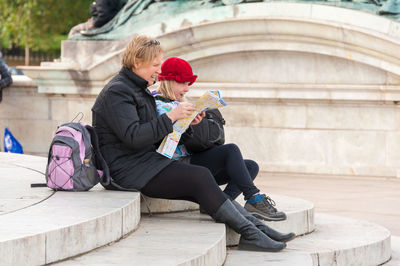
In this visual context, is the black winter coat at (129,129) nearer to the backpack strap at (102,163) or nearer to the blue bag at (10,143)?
the backpack strap at (102,163)

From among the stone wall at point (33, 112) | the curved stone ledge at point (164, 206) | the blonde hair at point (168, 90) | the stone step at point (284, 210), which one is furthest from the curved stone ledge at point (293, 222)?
the stone wall at point (33, 112)

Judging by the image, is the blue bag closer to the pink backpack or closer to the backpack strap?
the pink backpack

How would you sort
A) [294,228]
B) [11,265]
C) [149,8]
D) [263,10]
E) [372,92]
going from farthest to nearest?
[149,8] < [263,10] < [372,92] < [294,228] < [11,265]

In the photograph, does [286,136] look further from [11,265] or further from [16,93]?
[11,265]

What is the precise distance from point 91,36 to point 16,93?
1.31 meters

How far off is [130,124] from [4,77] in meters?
7.39

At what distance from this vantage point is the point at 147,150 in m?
5.86

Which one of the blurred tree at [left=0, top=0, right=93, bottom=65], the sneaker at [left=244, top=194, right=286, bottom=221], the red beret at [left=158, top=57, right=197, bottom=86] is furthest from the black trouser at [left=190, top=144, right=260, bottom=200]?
the blurred tree at [left=0, top=0, right=93, bottom=65]

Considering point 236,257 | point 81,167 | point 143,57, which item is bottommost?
point 236,257

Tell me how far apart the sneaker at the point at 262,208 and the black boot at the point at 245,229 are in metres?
0.43

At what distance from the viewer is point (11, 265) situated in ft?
14.3

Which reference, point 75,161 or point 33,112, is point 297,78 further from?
point 75,161

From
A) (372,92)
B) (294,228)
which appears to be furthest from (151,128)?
(372,92)

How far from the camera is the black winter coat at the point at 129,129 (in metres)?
5.68
